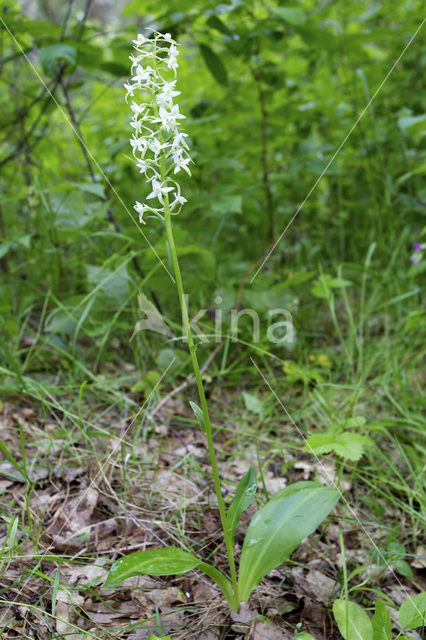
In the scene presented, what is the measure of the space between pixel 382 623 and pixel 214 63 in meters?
2.23

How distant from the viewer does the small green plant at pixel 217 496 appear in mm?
996

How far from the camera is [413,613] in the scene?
105 cm

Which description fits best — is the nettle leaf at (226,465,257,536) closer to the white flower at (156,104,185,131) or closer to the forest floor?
the forest floor

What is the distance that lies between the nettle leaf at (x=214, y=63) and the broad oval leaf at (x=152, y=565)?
205 cm

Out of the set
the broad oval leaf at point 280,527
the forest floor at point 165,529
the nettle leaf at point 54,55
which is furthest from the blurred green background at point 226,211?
the broad oval leaf at point 280,527

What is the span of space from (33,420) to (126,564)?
92 centimetres

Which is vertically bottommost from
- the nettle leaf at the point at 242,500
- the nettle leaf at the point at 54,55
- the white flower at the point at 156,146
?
the nettle leaf at the point at 242,500

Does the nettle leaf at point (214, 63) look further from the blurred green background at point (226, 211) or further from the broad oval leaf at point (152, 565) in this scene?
the broad oval leaf at point (152, 565)

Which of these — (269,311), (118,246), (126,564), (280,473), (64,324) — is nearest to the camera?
(126,564)

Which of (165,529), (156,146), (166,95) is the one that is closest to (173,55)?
(166,95)

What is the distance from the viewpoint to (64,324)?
2020 millimetres

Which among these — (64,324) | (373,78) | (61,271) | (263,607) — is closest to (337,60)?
(373,78)

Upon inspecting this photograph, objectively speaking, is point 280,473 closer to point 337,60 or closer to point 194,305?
point 194,305

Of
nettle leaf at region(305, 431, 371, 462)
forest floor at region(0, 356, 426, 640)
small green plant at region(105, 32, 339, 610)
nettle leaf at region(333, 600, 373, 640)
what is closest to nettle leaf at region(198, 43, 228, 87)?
small green plant at region(105, 32, 339, 610)
